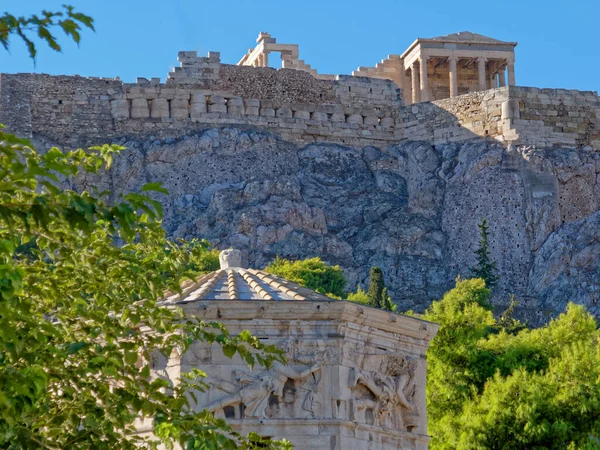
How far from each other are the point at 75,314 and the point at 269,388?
360cm

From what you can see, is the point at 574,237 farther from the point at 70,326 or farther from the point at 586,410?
the point at 70,326

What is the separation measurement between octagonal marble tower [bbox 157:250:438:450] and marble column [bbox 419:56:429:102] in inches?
1740

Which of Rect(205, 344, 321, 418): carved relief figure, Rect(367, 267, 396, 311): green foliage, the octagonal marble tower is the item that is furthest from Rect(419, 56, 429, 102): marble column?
Rect(205, 344, 321, 418): carved relief figure

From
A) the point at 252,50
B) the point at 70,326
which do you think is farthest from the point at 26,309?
the point at 252,50

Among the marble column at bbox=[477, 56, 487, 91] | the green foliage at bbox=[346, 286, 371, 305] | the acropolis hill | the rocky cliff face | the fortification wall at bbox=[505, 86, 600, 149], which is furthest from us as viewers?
the marble column at bbox=[477, 56, 487, 91]

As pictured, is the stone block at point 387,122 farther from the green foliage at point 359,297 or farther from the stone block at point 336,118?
the green foliage at point 359,297

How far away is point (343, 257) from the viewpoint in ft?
151

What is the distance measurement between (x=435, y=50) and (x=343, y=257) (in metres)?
17.8

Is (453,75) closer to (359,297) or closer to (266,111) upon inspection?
(266,111)

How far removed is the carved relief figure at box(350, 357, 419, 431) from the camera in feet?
53.9

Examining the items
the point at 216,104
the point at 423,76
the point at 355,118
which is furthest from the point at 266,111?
the point at 423,76

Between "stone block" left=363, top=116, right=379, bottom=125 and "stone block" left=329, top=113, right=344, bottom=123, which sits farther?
"stone block" left=363, top=116, right=379, bottom=125

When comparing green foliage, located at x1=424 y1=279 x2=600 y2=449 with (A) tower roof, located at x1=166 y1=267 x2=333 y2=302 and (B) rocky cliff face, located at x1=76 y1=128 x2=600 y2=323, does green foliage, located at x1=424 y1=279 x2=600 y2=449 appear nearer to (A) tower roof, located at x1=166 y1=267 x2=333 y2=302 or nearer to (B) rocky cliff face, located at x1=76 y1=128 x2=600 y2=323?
(B) rocky cliff face, located at x1=76 y1=128 x2=600 y2=323

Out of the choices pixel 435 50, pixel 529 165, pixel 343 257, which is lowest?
pixel 343 257
